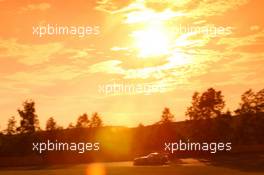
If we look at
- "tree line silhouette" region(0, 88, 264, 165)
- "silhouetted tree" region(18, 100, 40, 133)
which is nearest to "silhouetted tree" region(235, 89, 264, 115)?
"tree line silhouette" region(0, 88, 264, 165)

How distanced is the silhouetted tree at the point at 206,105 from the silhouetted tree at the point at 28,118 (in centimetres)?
1856

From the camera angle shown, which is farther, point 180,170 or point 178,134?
point 178,134

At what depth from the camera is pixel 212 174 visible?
25.8 meters

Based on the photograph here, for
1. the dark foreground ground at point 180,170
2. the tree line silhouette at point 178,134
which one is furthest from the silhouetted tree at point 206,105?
the dark foreground ground at point 180,170

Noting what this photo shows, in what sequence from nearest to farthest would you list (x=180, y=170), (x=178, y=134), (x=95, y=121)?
(x=180, y=170), (x=178, y=134), (x=95, y=121)

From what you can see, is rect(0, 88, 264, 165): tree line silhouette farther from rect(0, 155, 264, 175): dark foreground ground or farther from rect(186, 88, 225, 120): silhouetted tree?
rect(0, 155, 264, 175): dark foreground ground

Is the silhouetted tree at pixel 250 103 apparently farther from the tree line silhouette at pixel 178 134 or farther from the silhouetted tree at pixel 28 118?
the silhouetted tree at pixel 28 118

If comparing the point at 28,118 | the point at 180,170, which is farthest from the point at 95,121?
the point at 180,170

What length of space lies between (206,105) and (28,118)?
69.2 ft

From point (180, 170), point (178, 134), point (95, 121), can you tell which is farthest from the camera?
point (95, 121)

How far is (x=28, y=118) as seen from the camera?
59094 mm

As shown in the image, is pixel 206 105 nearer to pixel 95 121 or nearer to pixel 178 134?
pixel 178 134

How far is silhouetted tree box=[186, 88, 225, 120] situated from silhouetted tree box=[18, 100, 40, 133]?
18.6 m

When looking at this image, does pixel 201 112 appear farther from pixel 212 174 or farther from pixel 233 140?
pixel 212 174
